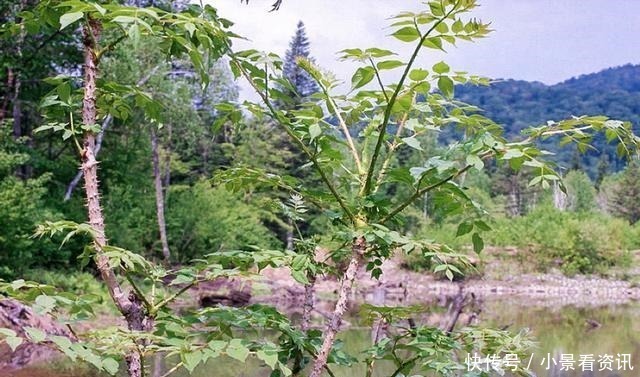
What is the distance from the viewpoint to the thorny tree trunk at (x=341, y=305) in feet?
4.20

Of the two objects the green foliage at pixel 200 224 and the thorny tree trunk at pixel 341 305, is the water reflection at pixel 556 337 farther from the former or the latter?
the green foliage at pixel 200 224

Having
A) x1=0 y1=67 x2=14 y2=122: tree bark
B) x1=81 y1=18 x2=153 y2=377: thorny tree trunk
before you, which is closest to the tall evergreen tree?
x1=0 y1=67 x2=14 y2=122: tree bark

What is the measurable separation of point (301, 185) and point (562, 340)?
11590mm

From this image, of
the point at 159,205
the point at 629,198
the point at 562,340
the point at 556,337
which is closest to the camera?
the point at 562,340

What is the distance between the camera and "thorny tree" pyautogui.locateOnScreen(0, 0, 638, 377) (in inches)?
44.0

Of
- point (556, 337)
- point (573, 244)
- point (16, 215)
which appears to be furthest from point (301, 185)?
point (573, 244)

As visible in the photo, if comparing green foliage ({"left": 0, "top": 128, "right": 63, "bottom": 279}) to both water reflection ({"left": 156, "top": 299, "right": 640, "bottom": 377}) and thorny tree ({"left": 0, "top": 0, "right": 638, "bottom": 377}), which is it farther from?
thorny tree ({"left": 0, "top": 0, "right": 638, "bottom": 377})

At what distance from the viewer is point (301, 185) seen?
150 centimetres

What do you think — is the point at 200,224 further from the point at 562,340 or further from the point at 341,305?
the point at 341,305

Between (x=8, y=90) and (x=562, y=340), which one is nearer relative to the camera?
(x=562, y=340)

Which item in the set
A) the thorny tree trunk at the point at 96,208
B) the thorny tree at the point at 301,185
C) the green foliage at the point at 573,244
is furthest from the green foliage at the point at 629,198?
the thorny tree trunk at the point at 96,208

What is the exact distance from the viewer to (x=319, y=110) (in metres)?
1.38

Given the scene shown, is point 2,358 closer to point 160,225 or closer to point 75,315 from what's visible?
point 75,315

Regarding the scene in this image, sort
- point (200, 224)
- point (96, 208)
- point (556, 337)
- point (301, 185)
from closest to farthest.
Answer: point (96, 208)
point (301, 185)
point (556, 337)
point (200, 224)
